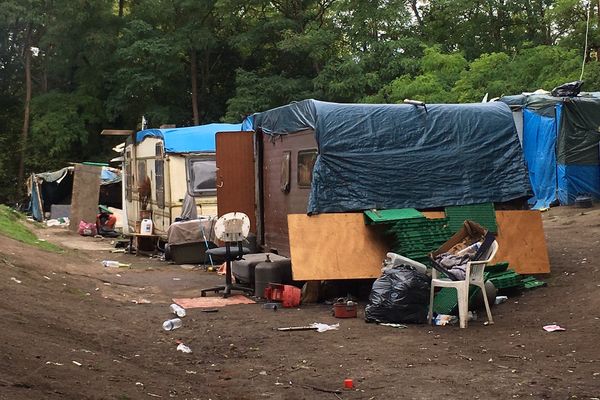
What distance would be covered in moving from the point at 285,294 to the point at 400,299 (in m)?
1.96

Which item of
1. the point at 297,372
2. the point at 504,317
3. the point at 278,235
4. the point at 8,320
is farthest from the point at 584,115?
the point at 8,320

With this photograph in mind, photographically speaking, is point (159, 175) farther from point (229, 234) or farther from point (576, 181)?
point (576, 181)

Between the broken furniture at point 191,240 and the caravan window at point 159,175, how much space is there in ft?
5.36

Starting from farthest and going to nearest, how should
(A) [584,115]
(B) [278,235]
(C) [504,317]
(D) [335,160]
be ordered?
(A) [584,115] < (B) [278,235] < (D) [335,160] < (C) [504,317]

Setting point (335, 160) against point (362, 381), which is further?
point (335, 160)

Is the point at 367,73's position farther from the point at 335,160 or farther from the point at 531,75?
the point at 335,160

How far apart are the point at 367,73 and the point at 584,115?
10544 millimetres

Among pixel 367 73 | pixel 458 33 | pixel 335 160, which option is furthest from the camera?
pixel 458 33

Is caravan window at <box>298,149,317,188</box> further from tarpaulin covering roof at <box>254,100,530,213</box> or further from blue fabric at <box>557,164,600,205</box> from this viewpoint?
blue fabric at <box>557,164,600,205</box>

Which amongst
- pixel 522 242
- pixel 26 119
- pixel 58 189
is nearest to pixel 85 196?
pixel 58 189

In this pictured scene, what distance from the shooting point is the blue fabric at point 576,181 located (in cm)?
1764

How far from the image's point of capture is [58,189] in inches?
1234

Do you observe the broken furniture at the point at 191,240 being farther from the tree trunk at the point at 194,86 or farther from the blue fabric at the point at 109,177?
the tree trunk at the point at 194,86

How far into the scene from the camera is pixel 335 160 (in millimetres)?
10539
